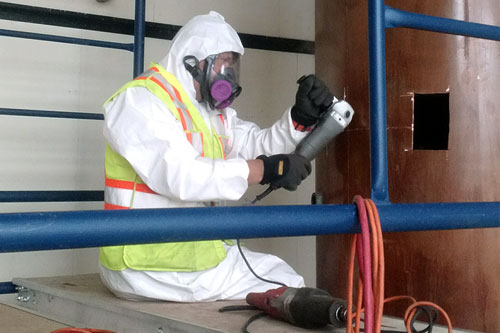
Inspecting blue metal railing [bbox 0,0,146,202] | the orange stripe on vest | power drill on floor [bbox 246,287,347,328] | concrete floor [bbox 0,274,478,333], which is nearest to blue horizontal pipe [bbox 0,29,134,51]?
blue metal railing [bbox 0,0,146,202]

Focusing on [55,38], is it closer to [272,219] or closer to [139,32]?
[139,32]

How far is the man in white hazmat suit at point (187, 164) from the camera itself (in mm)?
1739

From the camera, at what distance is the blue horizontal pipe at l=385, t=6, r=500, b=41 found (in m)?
1.15

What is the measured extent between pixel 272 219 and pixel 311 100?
1.19 m

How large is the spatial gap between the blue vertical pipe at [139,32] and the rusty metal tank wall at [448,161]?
38.7 inches

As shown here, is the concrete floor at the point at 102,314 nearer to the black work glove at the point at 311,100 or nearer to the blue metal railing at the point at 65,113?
the blue metal railing at the point at 65,113

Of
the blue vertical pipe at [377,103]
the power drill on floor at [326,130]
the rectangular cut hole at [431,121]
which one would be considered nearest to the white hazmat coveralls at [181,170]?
the power drill on floor at [326,130]

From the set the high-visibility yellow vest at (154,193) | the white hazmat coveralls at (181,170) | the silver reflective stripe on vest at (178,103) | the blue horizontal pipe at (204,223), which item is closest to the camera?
the blue horizontal pipe at (204,223)

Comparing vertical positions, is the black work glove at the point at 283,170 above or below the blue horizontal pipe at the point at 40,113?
below

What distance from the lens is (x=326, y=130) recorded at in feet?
6.68

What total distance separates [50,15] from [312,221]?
6.98ft

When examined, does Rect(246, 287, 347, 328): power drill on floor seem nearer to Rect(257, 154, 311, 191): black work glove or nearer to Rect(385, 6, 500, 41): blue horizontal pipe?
Rect(257, 154, 311, 191): black work glove

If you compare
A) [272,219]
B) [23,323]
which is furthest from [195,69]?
[272,219]

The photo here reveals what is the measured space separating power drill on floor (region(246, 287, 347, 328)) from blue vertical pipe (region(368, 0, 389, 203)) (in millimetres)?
354
